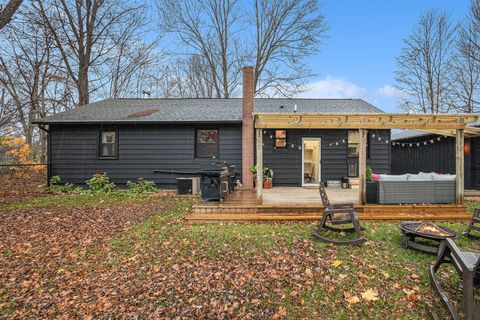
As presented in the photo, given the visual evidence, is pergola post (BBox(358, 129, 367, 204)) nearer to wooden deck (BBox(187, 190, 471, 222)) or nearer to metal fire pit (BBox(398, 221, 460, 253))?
wooden deck (BBox(187, 190, 471, 222))

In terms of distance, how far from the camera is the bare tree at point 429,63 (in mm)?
16422

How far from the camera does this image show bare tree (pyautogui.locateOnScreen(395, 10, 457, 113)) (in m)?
16.4

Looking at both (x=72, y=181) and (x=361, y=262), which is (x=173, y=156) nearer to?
(x=72, y=181)

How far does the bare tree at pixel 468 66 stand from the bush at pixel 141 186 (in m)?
19.3

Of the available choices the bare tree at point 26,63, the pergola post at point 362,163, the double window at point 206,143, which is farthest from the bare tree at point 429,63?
the bare tree at point 26,63

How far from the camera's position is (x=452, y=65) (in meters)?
15.9

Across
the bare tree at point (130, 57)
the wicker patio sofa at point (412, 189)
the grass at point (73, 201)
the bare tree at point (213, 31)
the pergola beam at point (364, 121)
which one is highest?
the bare tree at point (213, 31)

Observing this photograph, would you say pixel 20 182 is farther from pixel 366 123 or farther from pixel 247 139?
pixel 366 123

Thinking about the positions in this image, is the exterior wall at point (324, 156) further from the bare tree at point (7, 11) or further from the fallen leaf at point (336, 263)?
the bare tree at point (7, 11)

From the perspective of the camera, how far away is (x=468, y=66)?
1523 cm

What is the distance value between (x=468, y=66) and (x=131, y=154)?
67.9ft

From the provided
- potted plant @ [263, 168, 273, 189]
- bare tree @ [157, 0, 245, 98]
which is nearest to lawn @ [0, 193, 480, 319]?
potted plant @ [263, 168, 273, 189]

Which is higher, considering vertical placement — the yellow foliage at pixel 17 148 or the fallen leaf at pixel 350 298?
the yellow foliage at pixel 17 148

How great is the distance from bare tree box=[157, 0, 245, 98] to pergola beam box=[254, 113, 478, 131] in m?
13.0
